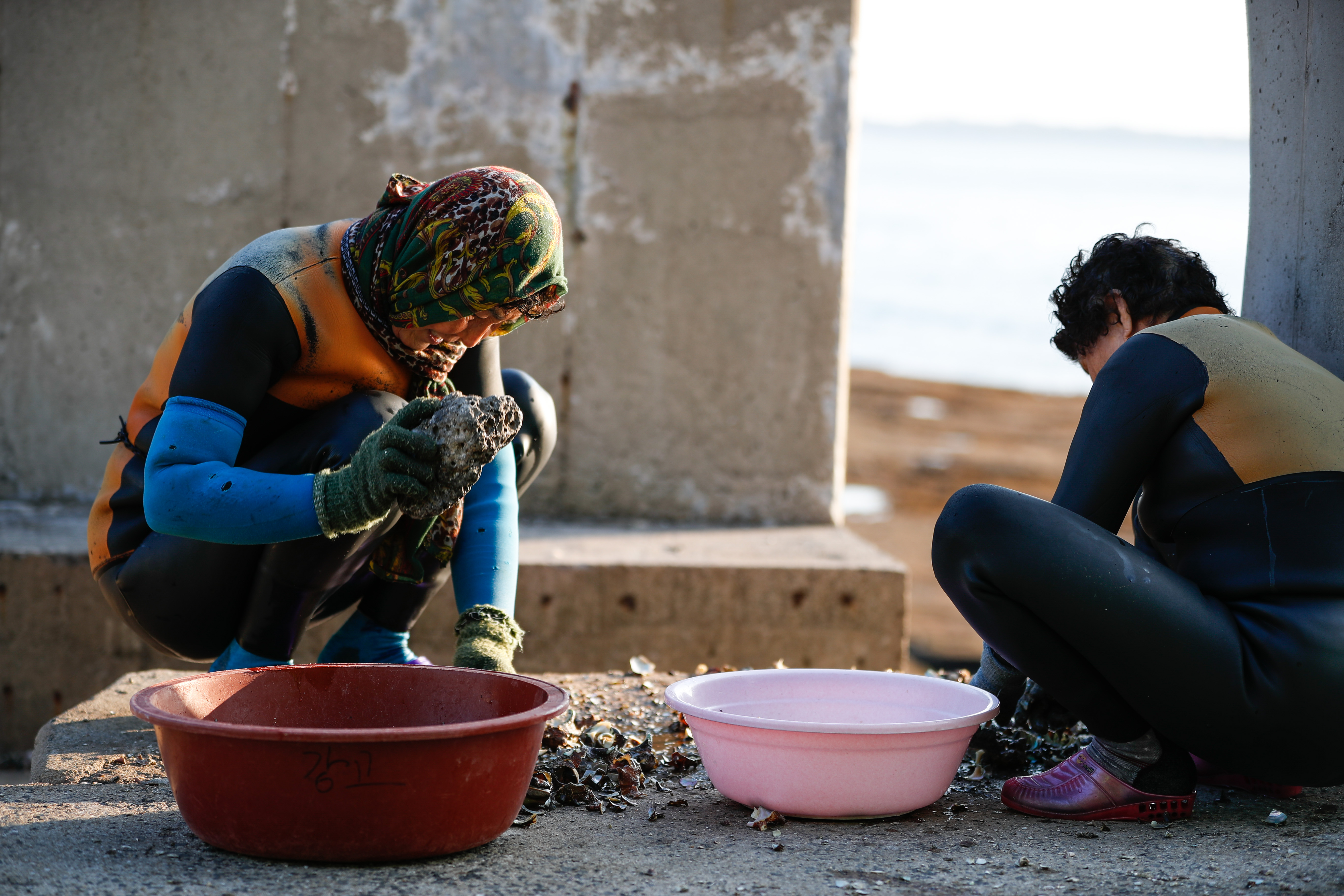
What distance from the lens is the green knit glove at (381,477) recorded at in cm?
191

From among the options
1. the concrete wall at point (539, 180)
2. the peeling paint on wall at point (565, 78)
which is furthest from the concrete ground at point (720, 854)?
the peeling paint on wall at point (565, 78)

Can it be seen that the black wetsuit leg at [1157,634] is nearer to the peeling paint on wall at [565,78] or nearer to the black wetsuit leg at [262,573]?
the black wetsuit leg at [262,573]

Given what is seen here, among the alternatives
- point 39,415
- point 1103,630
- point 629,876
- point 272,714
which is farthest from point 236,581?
point 39,415

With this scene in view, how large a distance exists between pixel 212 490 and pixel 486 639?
1.96 ft

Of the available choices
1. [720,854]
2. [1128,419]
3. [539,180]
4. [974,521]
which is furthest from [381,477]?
[539,180]

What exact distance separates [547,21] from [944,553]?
3.06 meters

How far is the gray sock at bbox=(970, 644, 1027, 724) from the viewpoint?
7.96ft

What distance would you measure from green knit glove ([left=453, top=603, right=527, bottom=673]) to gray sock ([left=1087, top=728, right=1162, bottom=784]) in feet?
3.42

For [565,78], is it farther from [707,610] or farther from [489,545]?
[489,545]

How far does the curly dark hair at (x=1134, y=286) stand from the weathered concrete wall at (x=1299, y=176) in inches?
15.8

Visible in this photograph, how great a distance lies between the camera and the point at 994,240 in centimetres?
4116

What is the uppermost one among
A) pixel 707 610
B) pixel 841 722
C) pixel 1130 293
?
pixel 1130 293

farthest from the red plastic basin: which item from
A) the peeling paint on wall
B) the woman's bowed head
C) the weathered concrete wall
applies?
the peeling paint on wall

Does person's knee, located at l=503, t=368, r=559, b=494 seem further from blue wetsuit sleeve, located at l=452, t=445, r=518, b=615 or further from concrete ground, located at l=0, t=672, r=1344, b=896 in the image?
concrete ground, located at l=0, t=672, r=1344, b=896
